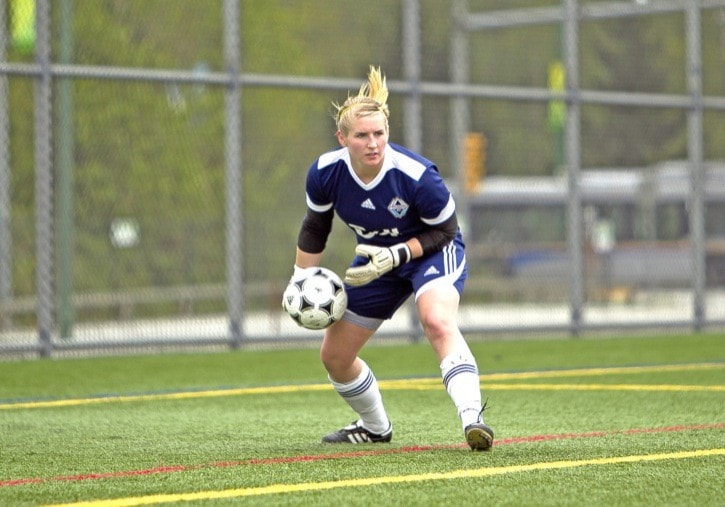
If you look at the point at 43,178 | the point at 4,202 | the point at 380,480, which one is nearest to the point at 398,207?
the point at 380,480

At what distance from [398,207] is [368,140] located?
15.3 inches

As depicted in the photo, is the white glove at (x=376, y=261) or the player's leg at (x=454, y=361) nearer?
the player's leg at (x=454, y=361)

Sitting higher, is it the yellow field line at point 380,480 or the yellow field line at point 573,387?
the yellow field line at point 380,480

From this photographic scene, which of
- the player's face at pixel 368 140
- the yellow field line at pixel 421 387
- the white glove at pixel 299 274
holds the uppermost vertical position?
the player's face at pixel 368 140

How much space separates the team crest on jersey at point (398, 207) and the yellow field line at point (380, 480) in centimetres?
144

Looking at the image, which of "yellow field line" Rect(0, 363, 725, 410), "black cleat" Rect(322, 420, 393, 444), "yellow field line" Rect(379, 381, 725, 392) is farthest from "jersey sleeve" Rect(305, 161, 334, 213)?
"yellow field line" Rect(379, 381, 725, 392)

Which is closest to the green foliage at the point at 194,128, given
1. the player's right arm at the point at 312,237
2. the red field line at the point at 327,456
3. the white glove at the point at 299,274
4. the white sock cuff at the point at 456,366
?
the player's right arm at the point at 312,237

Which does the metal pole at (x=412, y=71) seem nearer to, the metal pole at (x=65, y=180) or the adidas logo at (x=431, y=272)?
the metal pole at (x=65, y=180)

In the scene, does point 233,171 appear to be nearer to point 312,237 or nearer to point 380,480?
→ point 312,237

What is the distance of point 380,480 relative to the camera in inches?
215

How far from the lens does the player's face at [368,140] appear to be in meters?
6.43

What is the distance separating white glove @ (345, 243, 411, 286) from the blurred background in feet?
22.6

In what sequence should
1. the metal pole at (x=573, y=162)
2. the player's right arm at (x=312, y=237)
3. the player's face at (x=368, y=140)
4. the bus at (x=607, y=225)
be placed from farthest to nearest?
the bus at (x=607, y=225), the metal pole at (x=573, y=162), the player's right arm at (x=312, y=237), the player's face at (x=368, y=140)

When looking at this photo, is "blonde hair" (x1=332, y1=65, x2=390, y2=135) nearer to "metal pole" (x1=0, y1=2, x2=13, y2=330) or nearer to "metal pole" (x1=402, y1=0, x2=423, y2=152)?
"metal pole" (x1=0, y1=2, x2=13, y2=330)
